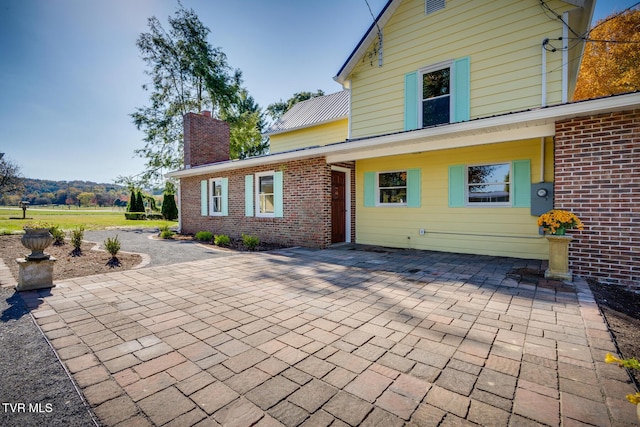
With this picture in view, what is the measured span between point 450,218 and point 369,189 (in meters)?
2.45

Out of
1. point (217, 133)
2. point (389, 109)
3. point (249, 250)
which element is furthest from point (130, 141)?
point (389, 109)

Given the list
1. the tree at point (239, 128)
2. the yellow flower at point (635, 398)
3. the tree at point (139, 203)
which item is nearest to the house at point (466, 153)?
the yellow flower at point (635, 398)

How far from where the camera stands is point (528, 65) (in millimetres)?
6258

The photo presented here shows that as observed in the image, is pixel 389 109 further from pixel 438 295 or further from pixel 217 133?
pixel 217 133

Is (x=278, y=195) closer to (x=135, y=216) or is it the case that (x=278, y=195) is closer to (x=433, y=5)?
(x=433, y=5)

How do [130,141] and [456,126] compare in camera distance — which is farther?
[130,141]

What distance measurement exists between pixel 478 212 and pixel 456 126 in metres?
2.47

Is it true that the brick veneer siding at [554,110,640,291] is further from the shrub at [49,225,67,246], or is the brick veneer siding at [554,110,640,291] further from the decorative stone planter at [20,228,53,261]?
the shrub at [49,225,67,246]

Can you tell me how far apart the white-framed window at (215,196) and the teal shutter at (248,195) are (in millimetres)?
1852

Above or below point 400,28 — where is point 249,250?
below

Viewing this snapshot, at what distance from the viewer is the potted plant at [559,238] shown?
14.2 ft

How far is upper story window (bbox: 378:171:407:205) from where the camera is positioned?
8.03m

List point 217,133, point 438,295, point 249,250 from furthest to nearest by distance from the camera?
point 217,133
point 249,250
point 438,295

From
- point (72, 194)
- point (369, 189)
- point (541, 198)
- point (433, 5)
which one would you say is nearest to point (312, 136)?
point (369, 189)
